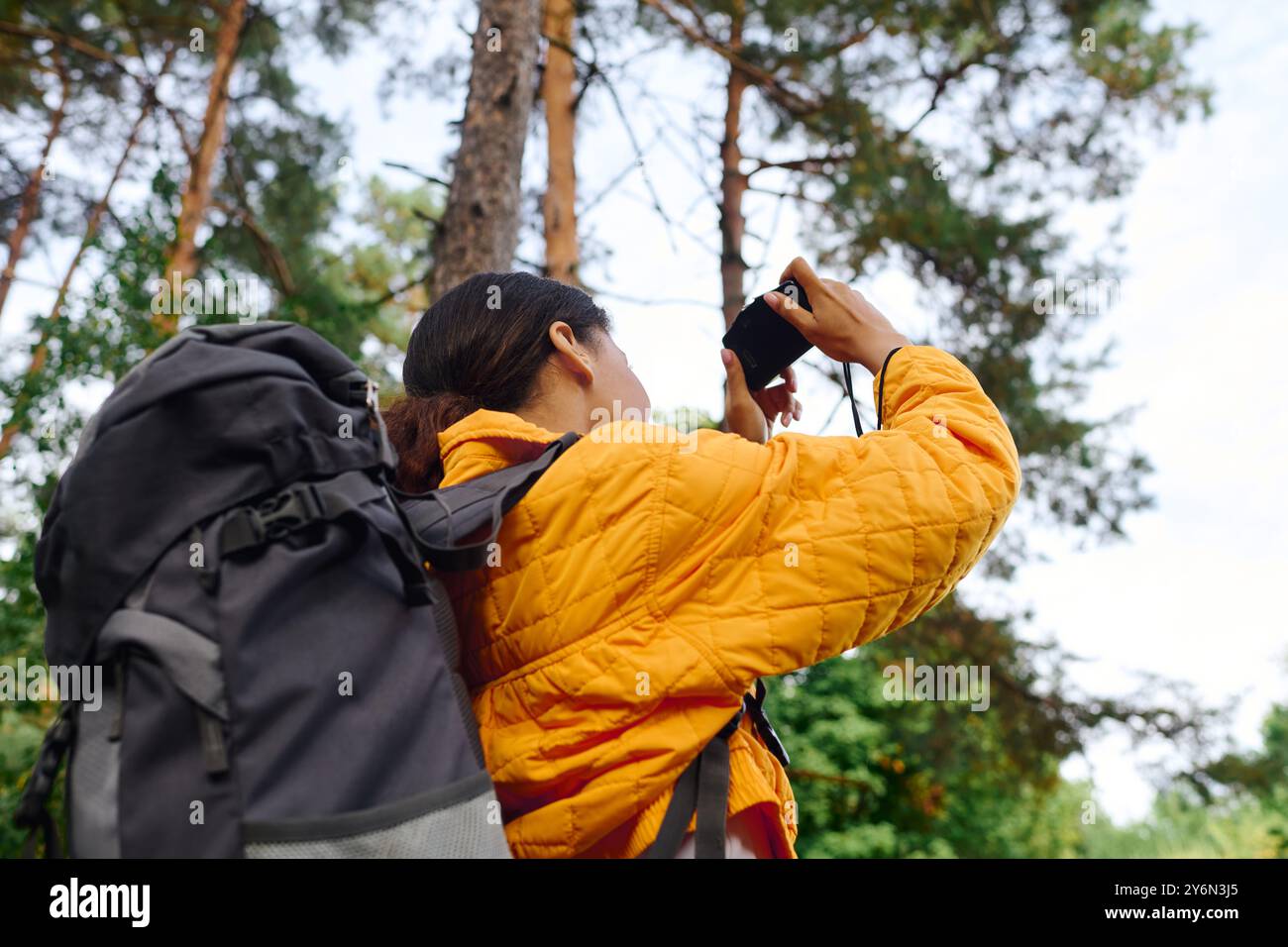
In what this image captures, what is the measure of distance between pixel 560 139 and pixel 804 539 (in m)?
5.23

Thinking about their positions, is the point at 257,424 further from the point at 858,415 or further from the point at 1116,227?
the point at 1116,227

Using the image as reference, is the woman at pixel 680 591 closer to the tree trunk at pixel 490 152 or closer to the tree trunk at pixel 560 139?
the tree trunk at pixel 490 152

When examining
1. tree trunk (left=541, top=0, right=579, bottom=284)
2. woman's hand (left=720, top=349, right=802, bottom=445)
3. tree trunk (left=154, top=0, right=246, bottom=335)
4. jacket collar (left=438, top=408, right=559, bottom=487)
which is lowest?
jacket collar (left=438, top=408, right=559, bottom=487)

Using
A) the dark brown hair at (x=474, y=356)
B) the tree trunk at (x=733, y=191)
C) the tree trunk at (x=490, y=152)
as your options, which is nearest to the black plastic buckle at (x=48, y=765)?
the dark brown hair at (x=474, y=356)

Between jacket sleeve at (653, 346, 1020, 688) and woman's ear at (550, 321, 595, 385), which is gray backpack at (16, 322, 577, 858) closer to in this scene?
jacket sleeve at (653, 346, 1020, 688)

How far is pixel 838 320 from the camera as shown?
5.91ft

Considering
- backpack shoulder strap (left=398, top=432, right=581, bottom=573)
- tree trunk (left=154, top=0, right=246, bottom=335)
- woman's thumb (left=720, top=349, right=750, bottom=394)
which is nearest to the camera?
backpack shoulder strap (left=398, top=432, right=581, bottom=573)

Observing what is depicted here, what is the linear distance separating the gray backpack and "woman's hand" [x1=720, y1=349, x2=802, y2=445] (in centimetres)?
92

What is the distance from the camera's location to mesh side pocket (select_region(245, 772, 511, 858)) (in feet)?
3.31

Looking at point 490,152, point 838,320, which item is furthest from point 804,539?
point 490,152

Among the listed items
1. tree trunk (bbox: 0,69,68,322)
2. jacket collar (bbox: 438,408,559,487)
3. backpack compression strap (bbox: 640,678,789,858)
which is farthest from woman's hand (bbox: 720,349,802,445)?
tree trunk (bbox: 0,69,68,322)

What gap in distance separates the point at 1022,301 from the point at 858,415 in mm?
6130
